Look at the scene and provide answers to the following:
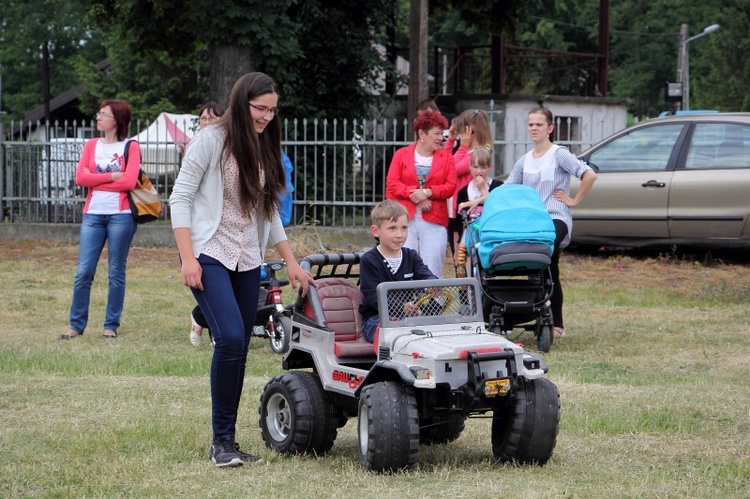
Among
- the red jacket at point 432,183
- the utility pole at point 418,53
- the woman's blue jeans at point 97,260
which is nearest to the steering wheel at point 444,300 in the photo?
the red jacket at point 432,183

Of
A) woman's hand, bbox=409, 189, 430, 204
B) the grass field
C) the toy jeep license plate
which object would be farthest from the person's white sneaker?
the toy jeep license plate

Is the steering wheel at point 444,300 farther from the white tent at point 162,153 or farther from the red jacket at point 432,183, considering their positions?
the white tent at point 162,153

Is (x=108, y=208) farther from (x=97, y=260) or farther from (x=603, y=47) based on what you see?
(x=603, y=47)

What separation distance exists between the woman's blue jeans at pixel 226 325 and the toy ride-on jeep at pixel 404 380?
0.32m

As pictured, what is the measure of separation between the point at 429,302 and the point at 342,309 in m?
0.53

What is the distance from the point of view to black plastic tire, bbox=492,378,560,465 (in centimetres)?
557

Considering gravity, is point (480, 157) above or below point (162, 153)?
below

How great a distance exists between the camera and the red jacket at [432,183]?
31.9 ft

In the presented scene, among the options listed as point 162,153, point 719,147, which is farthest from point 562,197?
point 162,153

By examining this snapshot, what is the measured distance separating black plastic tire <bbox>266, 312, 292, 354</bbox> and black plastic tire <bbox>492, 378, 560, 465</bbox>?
3911 millimetres

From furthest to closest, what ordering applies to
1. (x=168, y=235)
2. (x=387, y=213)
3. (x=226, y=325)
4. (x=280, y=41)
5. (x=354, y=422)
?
(x=280, y=41) → (x=168, y=235) → (x=354, y=422) → (x=387, y=213) → (x=226, y=325)

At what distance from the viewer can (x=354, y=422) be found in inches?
275

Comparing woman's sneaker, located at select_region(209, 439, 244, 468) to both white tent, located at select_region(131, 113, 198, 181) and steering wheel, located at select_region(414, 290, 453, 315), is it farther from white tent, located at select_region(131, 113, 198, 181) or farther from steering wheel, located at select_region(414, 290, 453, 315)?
white tent, located at select_region(131, 113, 198, 181)

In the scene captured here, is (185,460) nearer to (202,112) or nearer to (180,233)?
(180,233)
